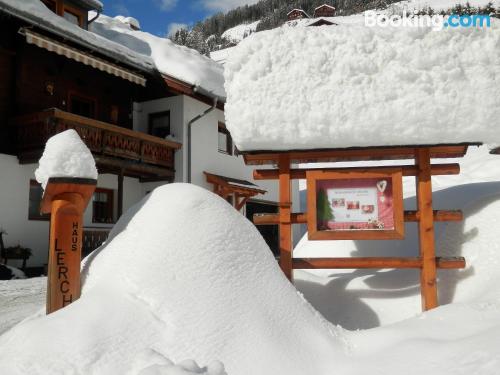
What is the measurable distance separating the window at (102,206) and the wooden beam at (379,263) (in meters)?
10.2

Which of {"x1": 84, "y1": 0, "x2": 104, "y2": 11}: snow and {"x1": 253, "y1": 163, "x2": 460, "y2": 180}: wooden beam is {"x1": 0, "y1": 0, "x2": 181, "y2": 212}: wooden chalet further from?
{"x1": 253, "y1": 163, "x2": 460, "y2": 180}: wooden beam

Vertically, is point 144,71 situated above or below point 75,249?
above

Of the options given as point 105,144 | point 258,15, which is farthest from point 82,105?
point 258,15

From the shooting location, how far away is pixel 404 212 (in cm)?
503

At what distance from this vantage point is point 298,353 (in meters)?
3.13

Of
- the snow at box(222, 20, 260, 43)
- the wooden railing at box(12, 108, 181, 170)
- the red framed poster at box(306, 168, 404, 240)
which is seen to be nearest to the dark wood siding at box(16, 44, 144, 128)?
the wooden railing at box(12, 108, 181, 170)

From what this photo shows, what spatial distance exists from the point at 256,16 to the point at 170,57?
11268 centimetres

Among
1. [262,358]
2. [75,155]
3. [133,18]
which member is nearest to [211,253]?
[262,358]

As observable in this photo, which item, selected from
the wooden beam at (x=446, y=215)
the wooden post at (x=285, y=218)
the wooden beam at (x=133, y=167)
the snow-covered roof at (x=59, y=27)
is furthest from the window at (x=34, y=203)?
the wooden beam at (x=446, y=215)

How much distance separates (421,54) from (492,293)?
100.0 inches

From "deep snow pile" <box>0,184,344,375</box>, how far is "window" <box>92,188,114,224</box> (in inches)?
416

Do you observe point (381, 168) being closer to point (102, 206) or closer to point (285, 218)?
point (285, 218)

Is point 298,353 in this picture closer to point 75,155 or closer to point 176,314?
point 176,314

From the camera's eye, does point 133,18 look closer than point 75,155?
No
